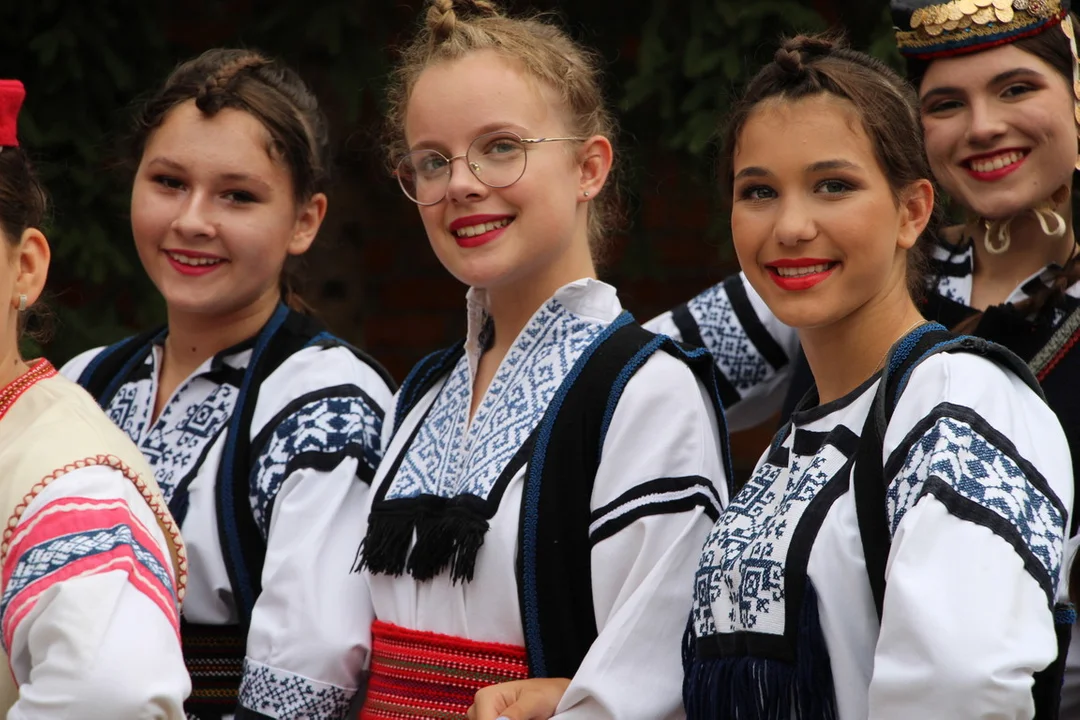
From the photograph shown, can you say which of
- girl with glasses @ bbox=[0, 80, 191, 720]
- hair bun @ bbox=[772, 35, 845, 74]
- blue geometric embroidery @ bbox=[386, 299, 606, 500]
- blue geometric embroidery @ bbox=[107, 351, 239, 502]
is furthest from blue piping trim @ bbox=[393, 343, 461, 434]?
hair bun @ bbox=[772, 35, 845, 74]

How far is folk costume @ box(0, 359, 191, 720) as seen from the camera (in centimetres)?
172

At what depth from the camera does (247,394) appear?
8.99 feet

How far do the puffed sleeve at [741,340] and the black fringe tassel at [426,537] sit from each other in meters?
0.88

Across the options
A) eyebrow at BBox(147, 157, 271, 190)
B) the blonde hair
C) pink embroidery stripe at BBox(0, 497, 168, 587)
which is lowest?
pink embroidery stripe at BBox(0, 497, 168, 587)

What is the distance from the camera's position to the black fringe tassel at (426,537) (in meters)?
2.24

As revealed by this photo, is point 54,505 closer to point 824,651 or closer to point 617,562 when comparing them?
point 617,562

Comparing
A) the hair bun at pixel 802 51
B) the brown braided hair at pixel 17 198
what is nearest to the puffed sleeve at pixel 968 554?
the hair bun at pixel 802 51

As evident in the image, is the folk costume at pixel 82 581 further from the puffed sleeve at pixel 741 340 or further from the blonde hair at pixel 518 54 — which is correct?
the puffed sleeve at pixel 741 340

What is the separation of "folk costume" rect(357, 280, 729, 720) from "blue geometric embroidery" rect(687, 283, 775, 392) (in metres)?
0.66

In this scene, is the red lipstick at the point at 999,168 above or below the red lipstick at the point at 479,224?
above

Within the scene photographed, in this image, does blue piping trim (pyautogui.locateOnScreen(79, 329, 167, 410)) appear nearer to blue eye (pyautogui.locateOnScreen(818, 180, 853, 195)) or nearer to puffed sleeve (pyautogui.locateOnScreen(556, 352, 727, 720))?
puffed sleeve (pyautogui.locateOnScreen(556, 352, 727, 720))

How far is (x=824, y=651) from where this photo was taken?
1795 mm

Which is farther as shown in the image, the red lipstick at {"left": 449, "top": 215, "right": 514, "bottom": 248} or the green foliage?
the green foliage

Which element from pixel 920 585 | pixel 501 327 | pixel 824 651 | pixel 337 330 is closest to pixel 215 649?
pixel 501 327
